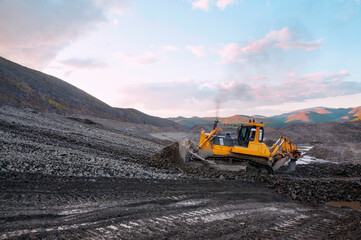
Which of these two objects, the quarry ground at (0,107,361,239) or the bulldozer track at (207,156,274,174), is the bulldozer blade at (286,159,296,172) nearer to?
the bulldozer track at (207,156,274,174)

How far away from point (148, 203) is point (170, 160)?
22.5 feet

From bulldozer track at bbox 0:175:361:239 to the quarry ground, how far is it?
15mm

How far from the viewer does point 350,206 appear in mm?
8086

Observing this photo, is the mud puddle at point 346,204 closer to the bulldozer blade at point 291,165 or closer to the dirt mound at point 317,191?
the dirt mound at point 317,191

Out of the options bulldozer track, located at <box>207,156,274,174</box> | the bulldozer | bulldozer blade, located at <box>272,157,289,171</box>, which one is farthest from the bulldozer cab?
bulldozer blade, located at <box>272,157,289,171</box>

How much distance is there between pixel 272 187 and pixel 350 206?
229 centimetres

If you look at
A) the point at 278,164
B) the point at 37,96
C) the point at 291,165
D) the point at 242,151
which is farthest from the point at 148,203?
the point at 37,96

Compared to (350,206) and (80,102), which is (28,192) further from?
(80,102)

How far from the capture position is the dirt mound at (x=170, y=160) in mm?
11677

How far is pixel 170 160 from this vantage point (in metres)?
12.8

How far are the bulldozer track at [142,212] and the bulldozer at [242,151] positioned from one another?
12.5 ft

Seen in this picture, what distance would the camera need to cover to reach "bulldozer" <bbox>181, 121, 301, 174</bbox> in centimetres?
1170

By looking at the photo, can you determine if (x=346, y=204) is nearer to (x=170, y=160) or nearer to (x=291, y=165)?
(x=291, y=165)

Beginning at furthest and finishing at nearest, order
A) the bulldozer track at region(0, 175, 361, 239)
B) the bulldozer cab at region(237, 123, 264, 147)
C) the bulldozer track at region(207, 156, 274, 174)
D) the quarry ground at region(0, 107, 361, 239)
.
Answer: the bulldozer cab at region(237, 123, 264, 147) → the bulldozer track at region(207, 156, 274, 174) → the quarry ground at region(0, 107, 361, 239) → the bulldozer track at region(0, 175, 361, 239)
